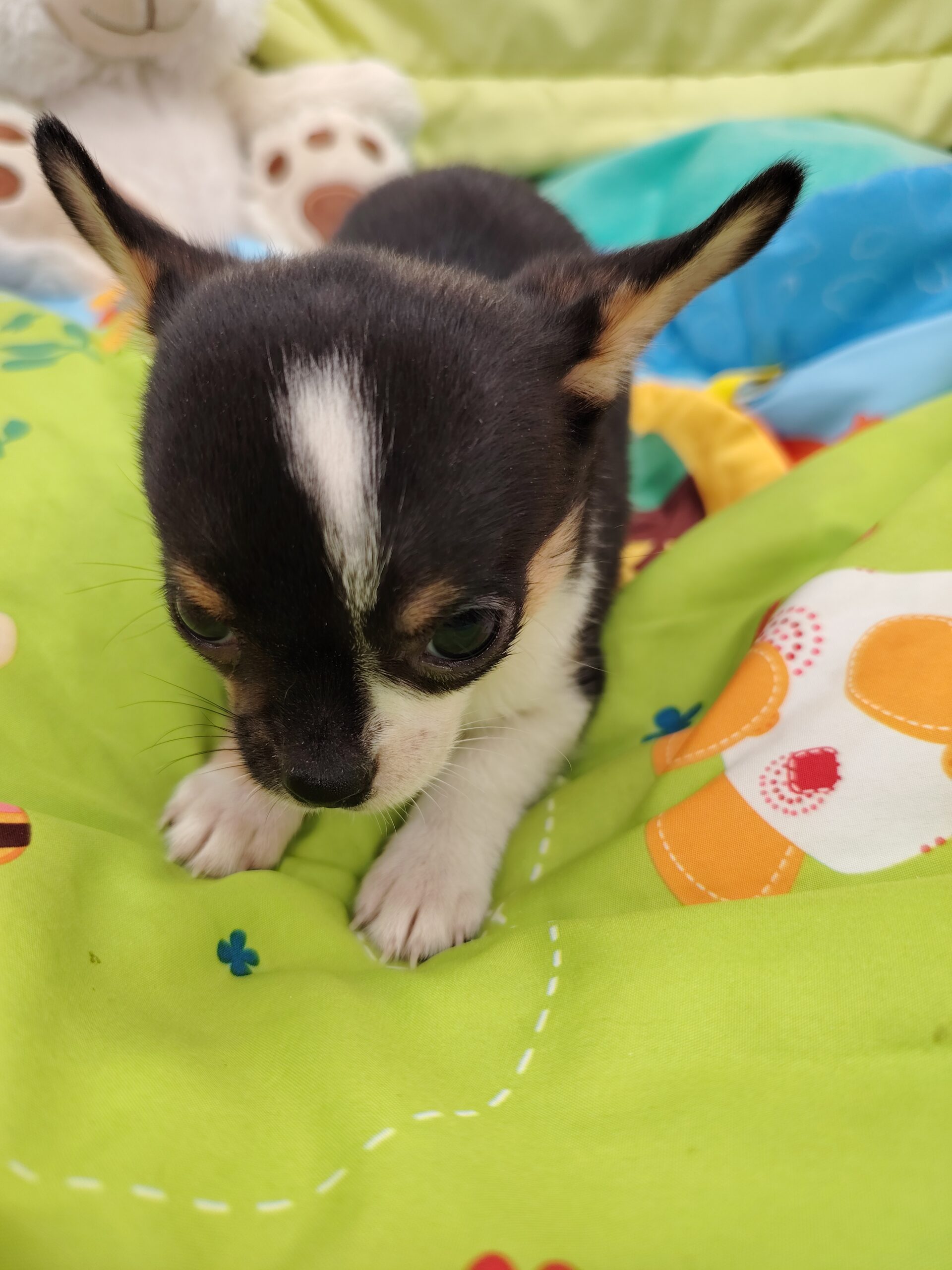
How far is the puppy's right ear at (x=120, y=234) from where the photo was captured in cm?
178

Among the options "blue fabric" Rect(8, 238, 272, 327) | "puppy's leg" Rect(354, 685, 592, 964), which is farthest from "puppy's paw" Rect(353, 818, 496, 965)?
"blue fabric" Rect(8, 238, 272, 327)

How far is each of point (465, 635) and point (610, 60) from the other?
4.38m

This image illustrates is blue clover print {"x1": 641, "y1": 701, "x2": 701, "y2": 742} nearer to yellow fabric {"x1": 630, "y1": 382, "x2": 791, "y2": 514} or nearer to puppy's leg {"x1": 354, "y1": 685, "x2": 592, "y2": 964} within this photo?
puppy's leg {"x1": 354, "y1": 685, "x2": 592, "y2": 964}

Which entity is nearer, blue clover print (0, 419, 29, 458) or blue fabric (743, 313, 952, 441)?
blue clover print (0, 419, 29, 458)

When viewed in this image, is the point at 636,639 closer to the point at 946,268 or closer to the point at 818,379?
the point at 818,379

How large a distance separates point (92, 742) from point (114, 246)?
3.52 ft

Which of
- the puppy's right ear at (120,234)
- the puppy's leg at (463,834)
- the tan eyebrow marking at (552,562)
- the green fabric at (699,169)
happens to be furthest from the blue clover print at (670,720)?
the green fabric at (699,169)

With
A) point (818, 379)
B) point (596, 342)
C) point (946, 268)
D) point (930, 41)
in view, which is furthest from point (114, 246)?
point (930, 41)

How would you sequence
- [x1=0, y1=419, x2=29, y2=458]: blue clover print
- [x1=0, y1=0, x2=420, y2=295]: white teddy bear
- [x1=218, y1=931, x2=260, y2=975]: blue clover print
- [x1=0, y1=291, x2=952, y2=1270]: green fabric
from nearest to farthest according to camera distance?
[x1=0, y1=291, x2=952, y2=1270]: green fabric
[x1=218, y1=931, x2=260, y2=975]: blue clover print
[x1=0, y1=419, x2=29, y2=458]: blue clover print
[x1=0, y1=0, x2=420, y2=295]: white teddy bear

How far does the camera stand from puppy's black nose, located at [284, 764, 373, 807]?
5.19 feet

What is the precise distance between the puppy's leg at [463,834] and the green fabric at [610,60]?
11.0ft

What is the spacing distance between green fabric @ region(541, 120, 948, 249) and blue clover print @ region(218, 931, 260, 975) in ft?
9.66

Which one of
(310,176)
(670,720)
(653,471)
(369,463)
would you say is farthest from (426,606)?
(310,176)

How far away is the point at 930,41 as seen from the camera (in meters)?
4.48
